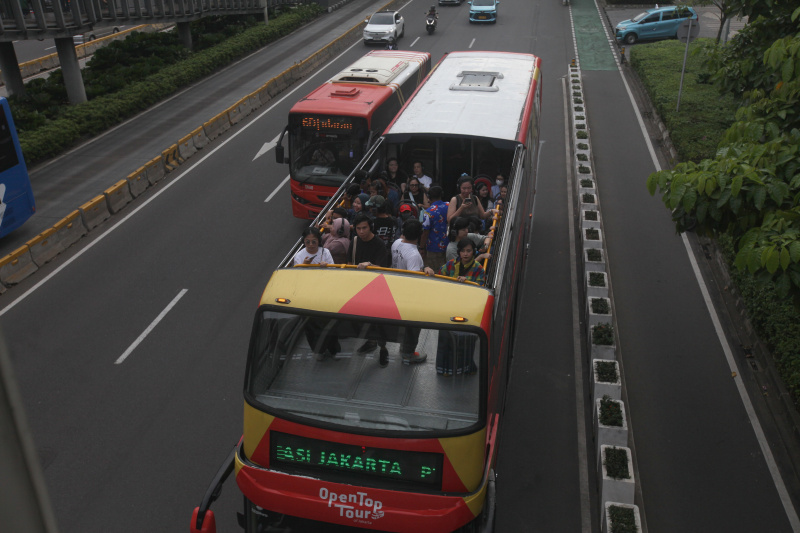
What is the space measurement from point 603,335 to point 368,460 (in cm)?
587

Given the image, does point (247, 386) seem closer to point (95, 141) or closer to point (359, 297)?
point (359, 297)

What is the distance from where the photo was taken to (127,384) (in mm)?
10984

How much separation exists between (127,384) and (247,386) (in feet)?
17.7

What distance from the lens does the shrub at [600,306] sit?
11.6 metres

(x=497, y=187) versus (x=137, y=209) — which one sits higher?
(x=497, y=187)

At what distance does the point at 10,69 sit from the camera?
82.6 ft

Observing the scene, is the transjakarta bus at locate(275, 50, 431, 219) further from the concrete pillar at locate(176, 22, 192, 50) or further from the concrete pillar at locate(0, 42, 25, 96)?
the concrete pillar at locate(176, 22, 192, 50)

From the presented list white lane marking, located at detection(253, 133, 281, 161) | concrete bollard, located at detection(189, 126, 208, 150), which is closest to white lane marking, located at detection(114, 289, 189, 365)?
white lane marking, located at detection(253, 133, 281, 161)

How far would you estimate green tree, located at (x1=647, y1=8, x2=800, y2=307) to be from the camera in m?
6.14

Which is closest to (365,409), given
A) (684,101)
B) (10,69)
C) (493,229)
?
(493,229)

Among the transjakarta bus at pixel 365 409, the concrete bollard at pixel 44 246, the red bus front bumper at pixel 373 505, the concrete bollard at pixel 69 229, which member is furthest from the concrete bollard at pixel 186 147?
the red bus front bumper at pixel 373 505

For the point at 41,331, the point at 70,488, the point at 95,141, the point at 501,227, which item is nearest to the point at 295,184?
the point at 41,331

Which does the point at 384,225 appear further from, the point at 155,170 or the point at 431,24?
the point at 431,24

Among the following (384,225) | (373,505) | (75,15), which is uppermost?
(75,15)
